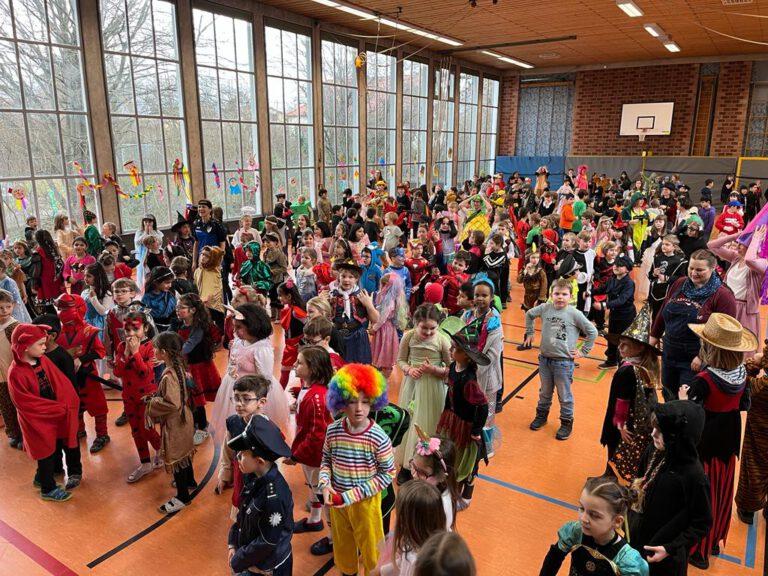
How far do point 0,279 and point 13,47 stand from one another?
6.77m

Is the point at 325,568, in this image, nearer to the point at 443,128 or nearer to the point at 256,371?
the point at 256,371

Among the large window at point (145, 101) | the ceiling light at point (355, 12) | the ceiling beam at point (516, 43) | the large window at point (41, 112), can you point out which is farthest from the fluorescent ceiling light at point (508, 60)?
the large window at point (41, 112)

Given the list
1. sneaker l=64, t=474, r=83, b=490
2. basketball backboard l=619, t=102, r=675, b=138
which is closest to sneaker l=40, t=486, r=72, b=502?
sneaker l=64, t=474, r=83, b=490

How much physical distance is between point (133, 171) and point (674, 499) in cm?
1246

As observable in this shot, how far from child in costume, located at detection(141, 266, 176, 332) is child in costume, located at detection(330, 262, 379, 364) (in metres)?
1.73

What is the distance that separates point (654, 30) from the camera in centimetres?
1605

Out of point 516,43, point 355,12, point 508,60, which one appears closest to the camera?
point 355,12

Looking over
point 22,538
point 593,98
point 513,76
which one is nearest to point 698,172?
point 593,98

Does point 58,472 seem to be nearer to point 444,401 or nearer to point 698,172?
point 444,401

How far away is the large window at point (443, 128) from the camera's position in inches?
862

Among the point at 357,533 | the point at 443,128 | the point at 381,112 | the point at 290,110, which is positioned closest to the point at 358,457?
the point at 357,533

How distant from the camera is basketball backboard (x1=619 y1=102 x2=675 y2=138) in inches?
902

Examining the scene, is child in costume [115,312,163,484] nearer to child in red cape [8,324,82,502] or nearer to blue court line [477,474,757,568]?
child in red cape [8,324,82,502]

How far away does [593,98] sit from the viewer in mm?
24672
